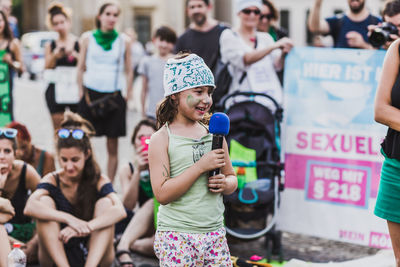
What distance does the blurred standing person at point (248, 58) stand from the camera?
5703mm

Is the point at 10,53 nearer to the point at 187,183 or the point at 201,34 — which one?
the point at 201,34

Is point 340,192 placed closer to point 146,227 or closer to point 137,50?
point 146,227

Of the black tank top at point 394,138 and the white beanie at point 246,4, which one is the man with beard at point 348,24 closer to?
the white beanie at point 246,4

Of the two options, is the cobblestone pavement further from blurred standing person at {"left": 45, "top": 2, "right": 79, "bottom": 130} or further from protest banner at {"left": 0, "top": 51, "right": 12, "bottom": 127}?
protest banner at {"left": 0, "top": 51, "right": 12, "bottom": 127}

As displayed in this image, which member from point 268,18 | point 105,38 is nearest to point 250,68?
point 268,18

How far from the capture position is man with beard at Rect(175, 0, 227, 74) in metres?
6.57

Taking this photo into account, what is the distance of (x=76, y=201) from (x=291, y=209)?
1875 millimetres

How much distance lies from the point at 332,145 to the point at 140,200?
1.67 meters

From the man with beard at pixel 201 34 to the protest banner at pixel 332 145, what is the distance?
44.2 inches

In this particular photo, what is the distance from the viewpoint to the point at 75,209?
4938mm

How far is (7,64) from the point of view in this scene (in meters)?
7.38

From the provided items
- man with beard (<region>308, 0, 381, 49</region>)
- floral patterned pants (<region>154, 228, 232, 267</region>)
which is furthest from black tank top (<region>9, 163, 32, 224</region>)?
man with beard (<region>308, 0, 381, 49</region>)

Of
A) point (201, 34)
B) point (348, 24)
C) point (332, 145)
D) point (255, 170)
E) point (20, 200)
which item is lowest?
point (20, 200)

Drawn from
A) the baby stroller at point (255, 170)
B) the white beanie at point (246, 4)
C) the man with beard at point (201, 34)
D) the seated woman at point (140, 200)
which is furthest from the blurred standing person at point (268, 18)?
the seated woman at point (140, 200)
